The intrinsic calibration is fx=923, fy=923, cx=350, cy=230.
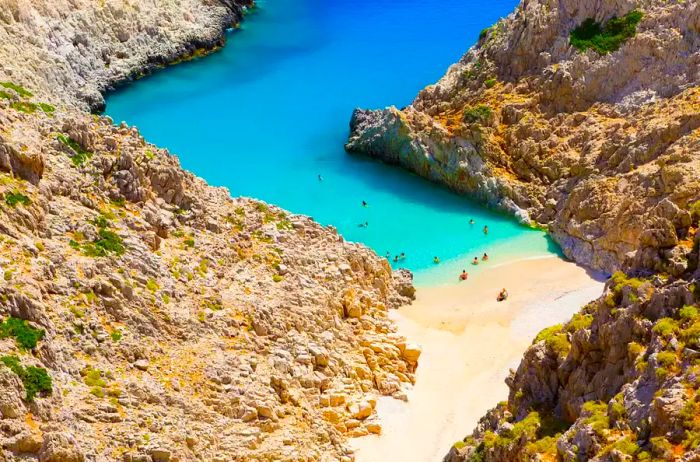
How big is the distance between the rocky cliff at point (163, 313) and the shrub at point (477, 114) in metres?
16.5

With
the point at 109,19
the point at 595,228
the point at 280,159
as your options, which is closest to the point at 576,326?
the point at 595,228

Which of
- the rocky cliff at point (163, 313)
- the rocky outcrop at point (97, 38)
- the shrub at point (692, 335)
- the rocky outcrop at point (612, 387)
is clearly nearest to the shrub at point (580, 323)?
the rocky outcrop at point (612, 387)

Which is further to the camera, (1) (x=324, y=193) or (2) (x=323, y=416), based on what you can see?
(1) (x=324, y=193)

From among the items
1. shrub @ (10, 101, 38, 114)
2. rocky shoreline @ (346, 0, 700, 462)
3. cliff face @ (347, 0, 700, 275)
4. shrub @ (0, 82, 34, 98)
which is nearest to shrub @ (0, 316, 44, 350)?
shrub @ (10, 101, 38, 114)

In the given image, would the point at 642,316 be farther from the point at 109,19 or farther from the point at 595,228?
the point at 109,19

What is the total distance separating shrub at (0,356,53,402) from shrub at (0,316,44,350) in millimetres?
782

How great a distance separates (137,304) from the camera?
3288cm

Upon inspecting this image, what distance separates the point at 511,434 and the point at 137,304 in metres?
14.0

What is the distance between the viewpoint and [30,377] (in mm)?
26734

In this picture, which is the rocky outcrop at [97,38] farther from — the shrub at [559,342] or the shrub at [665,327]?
the shrub at [665,327]

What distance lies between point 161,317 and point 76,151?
8429 millimetres

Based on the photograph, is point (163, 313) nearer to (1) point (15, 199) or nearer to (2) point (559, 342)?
(1) point (15, 199)

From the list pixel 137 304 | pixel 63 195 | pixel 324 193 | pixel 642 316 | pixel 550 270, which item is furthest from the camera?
pixel 324 193

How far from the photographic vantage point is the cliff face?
165ft
